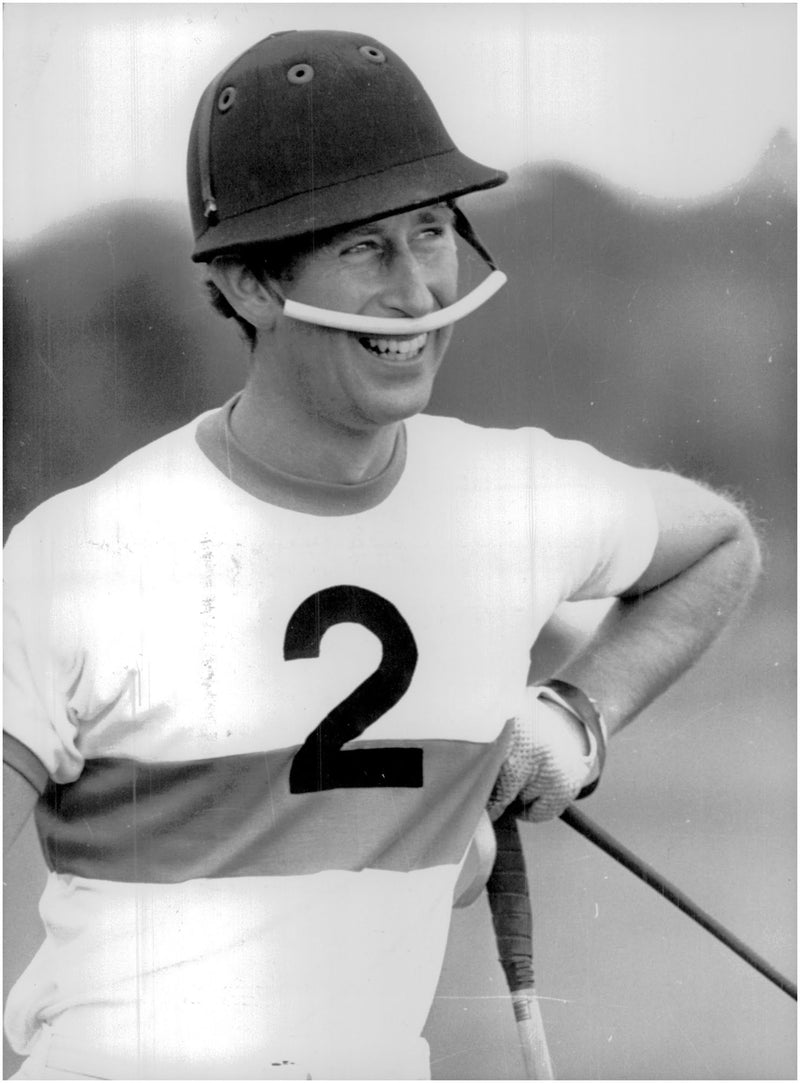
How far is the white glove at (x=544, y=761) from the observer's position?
3.14 meters

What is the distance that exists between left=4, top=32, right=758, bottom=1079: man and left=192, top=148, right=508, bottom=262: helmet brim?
0.05 meters

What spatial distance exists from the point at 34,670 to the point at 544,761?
1.03 metres

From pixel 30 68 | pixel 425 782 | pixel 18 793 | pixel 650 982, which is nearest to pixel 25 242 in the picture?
pixel 30 68

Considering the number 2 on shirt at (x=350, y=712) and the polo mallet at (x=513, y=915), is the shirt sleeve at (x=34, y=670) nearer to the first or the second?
the number 2 on shirt at (x=350, y=712)

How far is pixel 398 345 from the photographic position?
304 cm

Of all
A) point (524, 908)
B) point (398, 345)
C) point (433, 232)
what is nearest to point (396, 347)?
point (398, 345)

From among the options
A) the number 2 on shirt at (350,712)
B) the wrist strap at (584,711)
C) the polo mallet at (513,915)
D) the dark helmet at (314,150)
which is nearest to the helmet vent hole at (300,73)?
the dark helmet at (314,150)

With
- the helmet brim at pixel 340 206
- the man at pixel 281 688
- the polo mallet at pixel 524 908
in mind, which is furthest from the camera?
the polo mallet at pixel 524 908

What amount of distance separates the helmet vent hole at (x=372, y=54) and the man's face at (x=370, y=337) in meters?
0.30

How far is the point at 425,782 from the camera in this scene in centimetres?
310

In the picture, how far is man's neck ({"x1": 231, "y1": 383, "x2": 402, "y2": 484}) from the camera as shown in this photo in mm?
3072

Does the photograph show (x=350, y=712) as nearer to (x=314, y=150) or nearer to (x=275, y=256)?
(x=275, y=256)

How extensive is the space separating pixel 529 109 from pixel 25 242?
1040mm

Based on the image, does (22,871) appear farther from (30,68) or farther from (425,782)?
(30,68)
